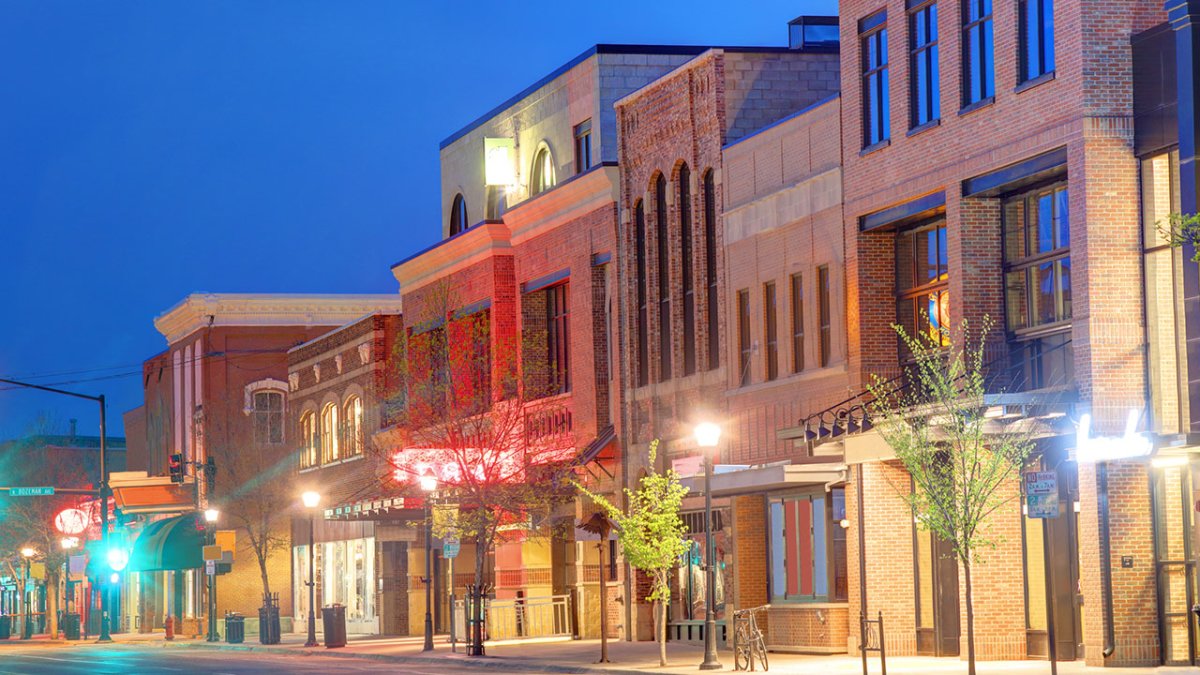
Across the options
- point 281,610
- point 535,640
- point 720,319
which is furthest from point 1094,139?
point 281,610

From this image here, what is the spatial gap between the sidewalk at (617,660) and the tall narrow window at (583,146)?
12.2 metres

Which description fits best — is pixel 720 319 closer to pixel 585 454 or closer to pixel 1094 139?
pixel 585 454

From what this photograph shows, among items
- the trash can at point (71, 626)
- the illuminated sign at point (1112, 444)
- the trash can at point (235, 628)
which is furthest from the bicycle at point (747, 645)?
the trash can at point (71, 626)

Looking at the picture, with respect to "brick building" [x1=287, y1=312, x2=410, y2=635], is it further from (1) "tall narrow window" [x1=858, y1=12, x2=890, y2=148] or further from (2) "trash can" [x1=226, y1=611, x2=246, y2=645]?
(1) "tall narrow window" [x1=858, y1=12, x2=890, y2=148]

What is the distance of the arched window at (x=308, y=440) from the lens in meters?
75.7

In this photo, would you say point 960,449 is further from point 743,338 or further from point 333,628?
point 333,628

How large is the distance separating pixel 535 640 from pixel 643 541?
15.5 metres

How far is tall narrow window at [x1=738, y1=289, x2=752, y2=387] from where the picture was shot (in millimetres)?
44094

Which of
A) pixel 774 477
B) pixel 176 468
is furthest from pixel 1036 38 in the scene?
pixel 176 468

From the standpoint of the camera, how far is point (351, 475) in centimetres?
6988

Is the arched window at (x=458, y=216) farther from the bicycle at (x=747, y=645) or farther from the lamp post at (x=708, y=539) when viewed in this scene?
the bicycle at (x=747, y=645)

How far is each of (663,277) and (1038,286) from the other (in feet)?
49.4

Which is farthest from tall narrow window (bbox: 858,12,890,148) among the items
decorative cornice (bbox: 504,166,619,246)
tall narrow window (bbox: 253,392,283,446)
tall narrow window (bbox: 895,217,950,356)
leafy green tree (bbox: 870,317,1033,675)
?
tall narrow window (bbox: 253,392,283,446)

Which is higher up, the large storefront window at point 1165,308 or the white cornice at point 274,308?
the white cornice at point 274,308
